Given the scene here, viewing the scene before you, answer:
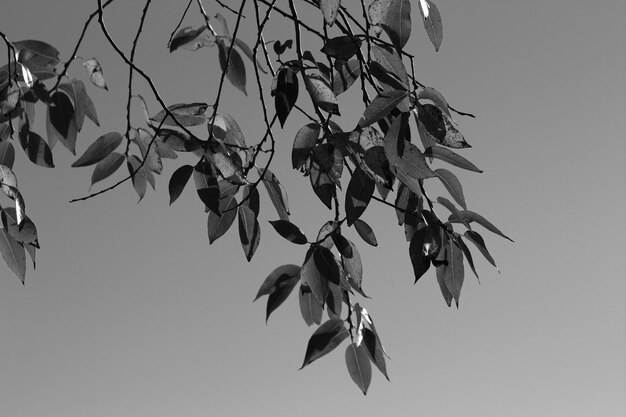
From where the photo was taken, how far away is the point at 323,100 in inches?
34.6

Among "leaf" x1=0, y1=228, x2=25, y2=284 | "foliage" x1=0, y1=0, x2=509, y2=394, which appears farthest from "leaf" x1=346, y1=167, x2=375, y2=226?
"leaf" x1=0, y1=228, x2=25, y2=284

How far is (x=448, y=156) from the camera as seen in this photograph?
871 mm

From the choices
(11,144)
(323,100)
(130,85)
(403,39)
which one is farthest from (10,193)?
A: (403,39)

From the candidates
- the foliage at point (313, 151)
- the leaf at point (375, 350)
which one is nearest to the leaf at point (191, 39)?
the foliage at point (313, 151)

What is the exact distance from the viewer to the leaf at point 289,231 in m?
0.98

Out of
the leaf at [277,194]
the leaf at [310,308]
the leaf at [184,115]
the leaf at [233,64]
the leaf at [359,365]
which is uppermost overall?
the leaf at [233,64]

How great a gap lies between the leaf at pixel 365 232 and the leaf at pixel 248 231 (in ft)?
0.46

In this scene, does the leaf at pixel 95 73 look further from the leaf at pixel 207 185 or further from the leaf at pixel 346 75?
the leaf at pixel 346 75

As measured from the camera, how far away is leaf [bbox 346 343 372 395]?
1.04 m

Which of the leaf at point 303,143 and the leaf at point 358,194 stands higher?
the leaf at point 303,143

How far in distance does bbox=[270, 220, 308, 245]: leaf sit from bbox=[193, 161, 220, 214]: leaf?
0.24 feet

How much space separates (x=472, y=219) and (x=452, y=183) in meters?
0.05

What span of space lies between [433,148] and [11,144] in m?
0.53

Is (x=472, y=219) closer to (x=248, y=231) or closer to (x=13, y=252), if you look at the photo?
(x=248, y=231)
